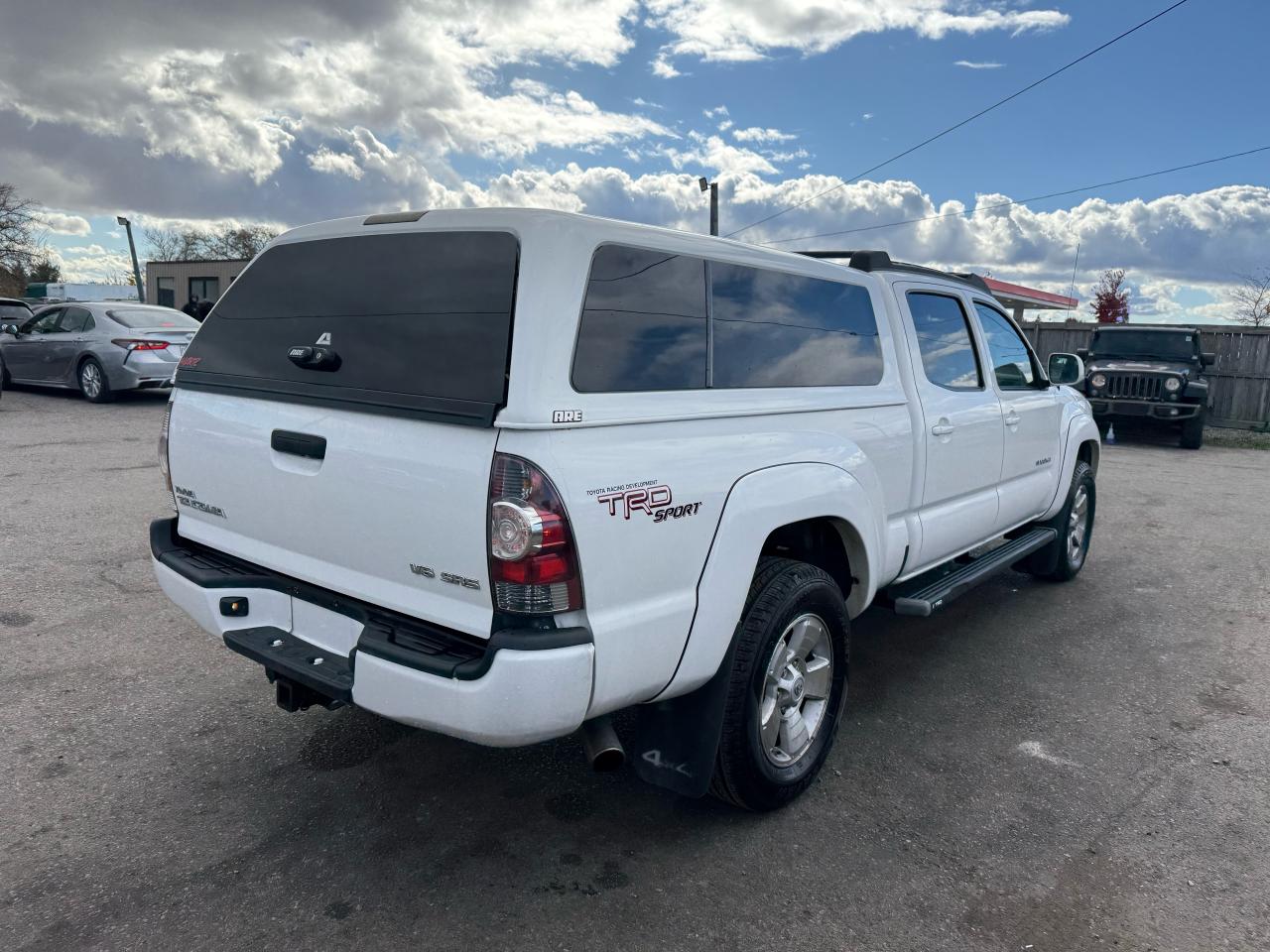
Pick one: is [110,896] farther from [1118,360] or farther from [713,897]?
[1118,360]

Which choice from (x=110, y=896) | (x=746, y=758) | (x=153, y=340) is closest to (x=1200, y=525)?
(x=746, y=758)

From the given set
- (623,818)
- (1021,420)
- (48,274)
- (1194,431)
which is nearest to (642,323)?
(623,818)

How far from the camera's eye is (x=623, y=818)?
3.15 meters

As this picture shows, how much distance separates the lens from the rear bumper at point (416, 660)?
2303mm

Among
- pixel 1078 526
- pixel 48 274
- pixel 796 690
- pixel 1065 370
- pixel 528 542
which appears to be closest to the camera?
pixel 528 542

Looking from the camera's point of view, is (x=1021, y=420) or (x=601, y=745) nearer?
(x=601, y=745)

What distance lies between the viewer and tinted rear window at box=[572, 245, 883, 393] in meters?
2.59

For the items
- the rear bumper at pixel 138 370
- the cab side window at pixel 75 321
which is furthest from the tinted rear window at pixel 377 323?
the cab side window at pixel 75 321

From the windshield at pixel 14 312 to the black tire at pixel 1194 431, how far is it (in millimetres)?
23087

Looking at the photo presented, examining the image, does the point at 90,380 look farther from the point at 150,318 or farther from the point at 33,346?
the point at 33,346

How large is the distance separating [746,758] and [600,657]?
846mm

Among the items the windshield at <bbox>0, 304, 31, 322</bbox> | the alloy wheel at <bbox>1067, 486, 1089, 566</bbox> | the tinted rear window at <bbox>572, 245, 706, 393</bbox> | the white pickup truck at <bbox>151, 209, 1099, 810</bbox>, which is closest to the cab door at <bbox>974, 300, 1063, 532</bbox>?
the alloy wheel at <bbox>1067, 486, 1089, 566</bbox>

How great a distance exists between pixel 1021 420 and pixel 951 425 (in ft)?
3.59

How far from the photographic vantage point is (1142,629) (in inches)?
210
